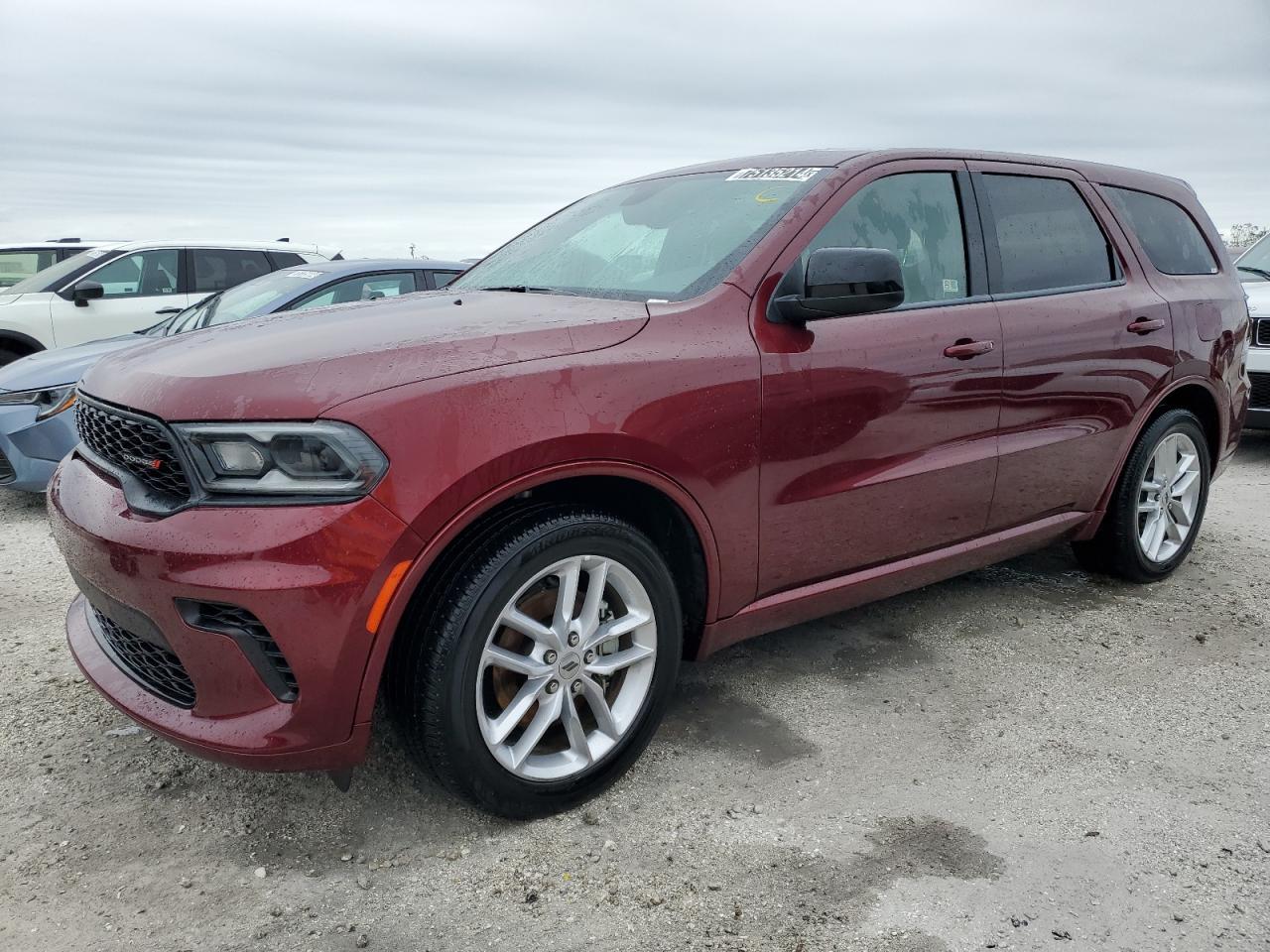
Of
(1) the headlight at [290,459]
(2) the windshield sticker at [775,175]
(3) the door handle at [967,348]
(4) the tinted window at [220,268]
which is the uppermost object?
(2) the windshield sticker at [775,175]

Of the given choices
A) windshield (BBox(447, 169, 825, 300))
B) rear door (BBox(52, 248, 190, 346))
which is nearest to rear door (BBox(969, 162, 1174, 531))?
windshield (BBox(447, 169, 825, 300))

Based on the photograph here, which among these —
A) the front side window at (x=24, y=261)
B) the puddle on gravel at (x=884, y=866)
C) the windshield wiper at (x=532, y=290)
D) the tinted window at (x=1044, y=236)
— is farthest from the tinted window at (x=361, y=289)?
the front side window at (x=24, y=261)

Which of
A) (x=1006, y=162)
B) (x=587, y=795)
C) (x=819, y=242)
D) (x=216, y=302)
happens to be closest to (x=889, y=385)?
(x=819, y=242)

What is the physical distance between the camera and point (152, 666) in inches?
97.7

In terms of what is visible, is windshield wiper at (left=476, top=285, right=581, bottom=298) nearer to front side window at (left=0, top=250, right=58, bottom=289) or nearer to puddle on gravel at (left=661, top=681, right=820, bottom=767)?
puddle on gravel at (left=661, top=681, right=820, bottom=767)

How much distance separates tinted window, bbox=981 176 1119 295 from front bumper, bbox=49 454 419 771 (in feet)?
8.16

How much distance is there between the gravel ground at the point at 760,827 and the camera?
2248 millimetres

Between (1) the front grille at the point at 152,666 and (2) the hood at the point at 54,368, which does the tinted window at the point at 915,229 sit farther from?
(2) the hood at the point at 54,368

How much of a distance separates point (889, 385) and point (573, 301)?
1004 millimetres

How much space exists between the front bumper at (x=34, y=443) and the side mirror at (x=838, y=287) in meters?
4.22

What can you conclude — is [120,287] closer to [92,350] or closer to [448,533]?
[92,350]

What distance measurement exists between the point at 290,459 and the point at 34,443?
408 cm

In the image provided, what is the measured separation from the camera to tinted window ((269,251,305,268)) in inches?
371

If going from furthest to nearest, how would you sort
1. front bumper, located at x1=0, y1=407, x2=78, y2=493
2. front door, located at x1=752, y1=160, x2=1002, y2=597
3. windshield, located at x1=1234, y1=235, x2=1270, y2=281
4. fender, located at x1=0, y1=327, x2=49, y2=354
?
fender, located at x1=0, y1=327, x2=49, y2=354 < windshield, located at x1=1234, y1=235, x2=1270, y2=281 < front bumper, located at x1=0, y1=407, x2=78, y2=493 < front door, located at x1=752, y1=160, x2=1002, y2=597
